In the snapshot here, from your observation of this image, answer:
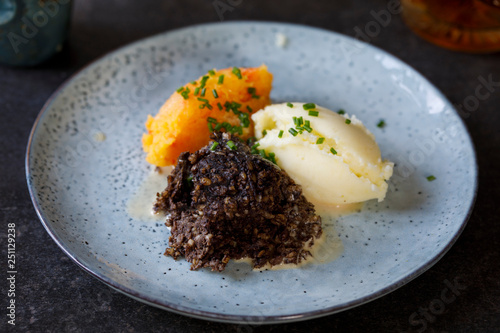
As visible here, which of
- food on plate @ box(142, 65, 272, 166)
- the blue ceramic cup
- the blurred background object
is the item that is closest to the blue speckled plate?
food on plate @ box(142, 65, 272, 166)

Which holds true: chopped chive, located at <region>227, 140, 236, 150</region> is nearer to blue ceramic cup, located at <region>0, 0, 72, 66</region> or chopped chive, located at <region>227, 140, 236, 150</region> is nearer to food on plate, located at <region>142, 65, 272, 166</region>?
food on plate, located at <region>142, 65, 272, 166</region>

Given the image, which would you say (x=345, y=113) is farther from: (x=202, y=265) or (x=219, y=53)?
(x=202, y=265)

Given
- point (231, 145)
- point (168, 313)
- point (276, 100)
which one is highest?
point (231, 145)

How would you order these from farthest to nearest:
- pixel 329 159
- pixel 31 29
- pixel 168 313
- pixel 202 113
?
pixel 31 29 → pixel 202 113 → pixel 329 159 → pixel 168 313

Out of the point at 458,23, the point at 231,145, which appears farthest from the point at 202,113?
the point at 458,23

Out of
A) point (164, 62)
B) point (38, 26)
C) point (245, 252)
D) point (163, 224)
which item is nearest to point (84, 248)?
point (163, 224)

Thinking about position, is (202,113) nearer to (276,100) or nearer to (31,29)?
(276,100)

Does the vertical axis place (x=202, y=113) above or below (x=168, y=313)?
above
